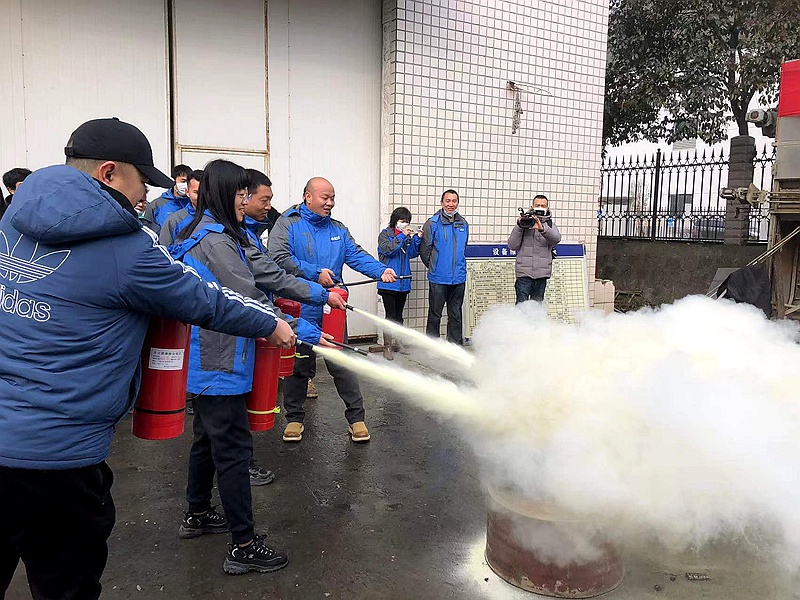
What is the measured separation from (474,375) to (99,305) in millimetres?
2123

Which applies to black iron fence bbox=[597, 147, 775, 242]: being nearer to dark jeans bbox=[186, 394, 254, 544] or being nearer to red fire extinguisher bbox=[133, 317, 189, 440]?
dark jeans bbox=[186, 394, 254, 544]

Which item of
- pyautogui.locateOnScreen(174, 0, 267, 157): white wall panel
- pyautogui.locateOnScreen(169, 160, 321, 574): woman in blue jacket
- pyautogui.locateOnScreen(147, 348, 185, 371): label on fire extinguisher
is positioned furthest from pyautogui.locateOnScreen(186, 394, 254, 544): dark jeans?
pyautogui.locateOnScreen(174, 0, 267, 157): white wall panel

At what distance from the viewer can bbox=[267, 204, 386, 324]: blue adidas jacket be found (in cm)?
500

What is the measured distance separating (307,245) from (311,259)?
12 centimetres

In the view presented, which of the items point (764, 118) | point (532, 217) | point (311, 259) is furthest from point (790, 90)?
point (311, 259)

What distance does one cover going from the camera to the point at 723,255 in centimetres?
1220

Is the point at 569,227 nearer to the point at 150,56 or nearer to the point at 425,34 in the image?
the point at 425,34

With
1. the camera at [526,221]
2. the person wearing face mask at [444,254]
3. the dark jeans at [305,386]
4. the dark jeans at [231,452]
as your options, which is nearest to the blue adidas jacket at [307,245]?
the dark jeans at [305,386]

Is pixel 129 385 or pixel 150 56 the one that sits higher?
pixel 150 56

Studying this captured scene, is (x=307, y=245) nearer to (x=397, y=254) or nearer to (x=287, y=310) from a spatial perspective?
(x=287, y=310)

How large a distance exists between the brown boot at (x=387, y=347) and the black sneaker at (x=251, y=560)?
4.63 m

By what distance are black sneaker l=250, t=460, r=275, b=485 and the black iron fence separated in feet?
36.6

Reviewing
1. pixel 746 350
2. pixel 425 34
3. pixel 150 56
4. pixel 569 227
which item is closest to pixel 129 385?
pixel 746 350

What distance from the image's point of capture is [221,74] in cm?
712
